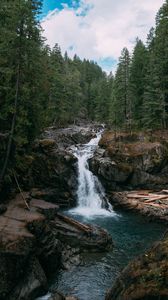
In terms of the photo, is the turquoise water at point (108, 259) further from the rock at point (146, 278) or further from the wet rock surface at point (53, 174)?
the rock at point (146, 278)

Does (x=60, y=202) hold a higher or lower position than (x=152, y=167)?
lower

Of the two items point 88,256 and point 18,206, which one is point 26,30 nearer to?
point 18,206

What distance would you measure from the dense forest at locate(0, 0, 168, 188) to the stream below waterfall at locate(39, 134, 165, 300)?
8040mm

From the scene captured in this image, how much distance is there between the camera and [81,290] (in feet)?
50.7

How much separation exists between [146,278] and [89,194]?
25606 millimetres

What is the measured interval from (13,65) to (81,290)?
1609 cm

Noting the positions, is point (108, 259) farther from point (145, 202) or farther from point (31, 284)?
point (145, 202)

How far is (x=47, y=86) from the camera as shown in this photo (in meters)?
33.3

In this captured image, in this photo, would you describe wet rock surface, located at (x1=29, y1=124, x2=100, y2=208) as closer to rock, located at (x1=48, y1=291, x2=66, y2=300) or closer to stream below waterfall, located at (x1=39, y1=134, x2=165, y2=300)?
stream below waterfall, located at (x1=39, y1=134, x2=165, y2=300)

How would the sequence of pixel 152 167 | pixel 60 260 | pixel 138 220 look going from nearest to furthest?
1. pixel 60 260
2. pixel 138 220
3. pixel 152 167

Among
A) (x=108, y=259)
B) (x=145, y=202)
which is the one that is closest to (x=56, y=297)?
(x=108, y=259)

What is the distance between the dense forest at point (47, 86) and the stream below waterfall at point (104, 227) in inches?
317

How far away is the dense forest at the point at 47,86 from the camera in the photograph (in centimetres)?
2091

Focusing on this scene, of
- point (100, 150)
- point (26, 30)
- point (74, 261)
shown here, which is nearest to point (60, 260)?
point (74, 261)
